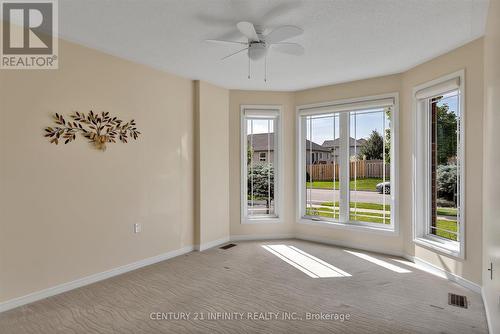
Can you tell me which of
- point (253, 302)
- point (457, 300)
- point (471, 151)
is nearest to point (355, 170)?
point (471, 151)

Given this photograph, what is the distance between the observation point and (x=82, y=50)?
313cm

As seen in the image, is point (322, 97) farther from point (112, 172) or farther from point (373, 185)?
point (112, 172)

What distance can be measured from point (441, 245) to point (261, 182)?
2.74m

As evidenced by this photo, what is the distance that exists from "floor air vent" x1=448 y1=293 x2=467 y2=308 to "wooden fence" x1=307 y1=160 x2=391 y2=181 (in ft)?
5.93

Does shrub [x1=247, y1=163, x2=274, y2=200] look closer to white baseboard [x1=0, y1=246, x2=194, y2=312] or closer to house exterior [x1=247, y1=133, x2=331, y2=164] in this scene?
house exterior [x1=247, y1=133, x2=331, y2=164]

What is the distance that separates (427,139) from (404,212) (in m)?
1.03

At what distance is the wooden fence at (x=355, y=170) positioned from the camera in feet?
14.4

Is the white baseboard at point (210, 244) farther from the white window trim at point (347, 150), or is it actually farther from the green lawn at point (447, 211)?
the green lawn at point (447, 211)

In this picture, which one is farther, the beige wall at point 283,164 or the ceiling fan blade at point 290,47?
the beige wall at point 283,164

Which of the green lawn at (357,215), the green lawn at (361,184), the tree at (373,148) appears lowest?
the green lawn at (357,215)

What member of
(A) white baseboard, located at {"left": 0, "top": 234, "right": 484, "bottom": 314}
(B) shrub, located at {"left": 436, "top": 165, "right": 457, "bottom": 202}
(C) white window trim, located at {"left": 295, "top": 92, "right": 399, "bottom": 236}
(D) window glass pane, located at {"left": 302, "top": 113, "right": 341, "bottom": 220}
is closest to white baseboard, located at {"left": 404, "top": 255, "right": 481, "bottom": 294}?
(A) white baseboard, located at {"left": 0, "top": 234, "right": 484, "bottom": 314}

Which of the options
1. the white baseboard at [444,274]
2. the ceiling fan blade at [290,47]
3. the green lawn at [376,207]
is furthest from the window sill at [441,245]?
the ceiling fan blade at [290,47]

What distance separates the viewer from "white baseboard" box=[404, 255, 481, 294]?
3.01m

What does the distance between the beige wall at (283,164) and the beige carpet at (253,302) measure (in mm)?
1229
